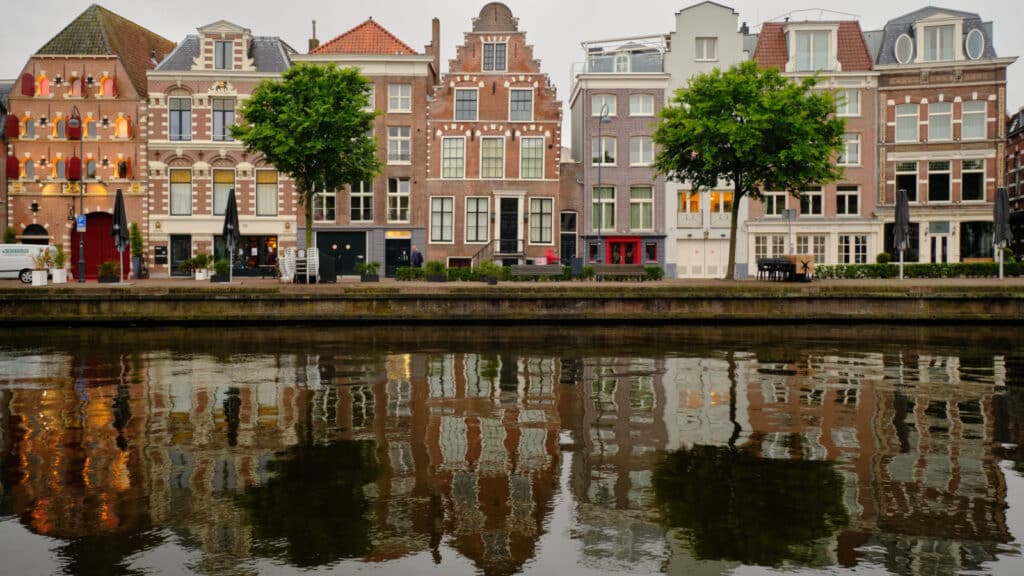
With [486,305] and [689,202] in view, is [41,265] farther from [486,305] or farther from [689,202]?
[689,202]

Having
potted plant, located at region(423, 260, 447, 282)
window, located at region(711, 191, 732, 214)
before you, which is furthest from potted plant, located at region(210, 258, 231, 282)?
window, located at region(711, 191, 732, 214)

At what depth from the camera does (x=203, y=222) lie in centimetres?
4784

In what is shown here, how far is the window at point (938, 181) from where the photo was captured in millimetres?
47812

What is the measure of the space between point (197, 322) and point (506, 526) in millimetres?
22947

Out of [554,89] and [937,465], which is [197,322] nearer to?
[937,465]

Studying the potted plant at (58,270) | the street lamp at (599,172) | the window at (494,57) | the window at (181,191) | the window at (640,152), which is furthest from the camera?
the window at (640,152)

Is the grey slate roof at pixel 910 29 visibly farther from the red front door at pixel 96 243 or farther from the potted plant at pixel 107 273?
the red front door at pixel 96 243

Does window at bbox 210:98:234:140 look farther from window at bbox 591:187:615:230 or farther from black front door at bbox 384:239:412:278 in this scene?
window at bbox 591:187:615:230

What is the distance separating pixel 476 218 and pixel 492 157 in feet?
11.4

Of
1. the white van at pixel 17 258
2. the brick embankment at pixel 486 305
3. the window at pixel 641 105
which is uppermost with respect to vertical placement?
the window at pixel 641 105

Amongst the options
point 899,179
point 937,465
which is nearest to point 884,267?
point 899,179

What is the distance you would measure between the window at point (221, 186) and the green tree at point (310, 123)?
1314cm

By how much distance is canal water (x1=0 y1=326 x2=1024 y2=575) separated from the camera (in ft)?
19.9

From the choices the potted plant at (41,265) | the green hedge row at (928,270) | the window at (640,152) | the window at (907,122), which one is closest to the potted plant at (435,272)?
the potted plant at (41,265)
